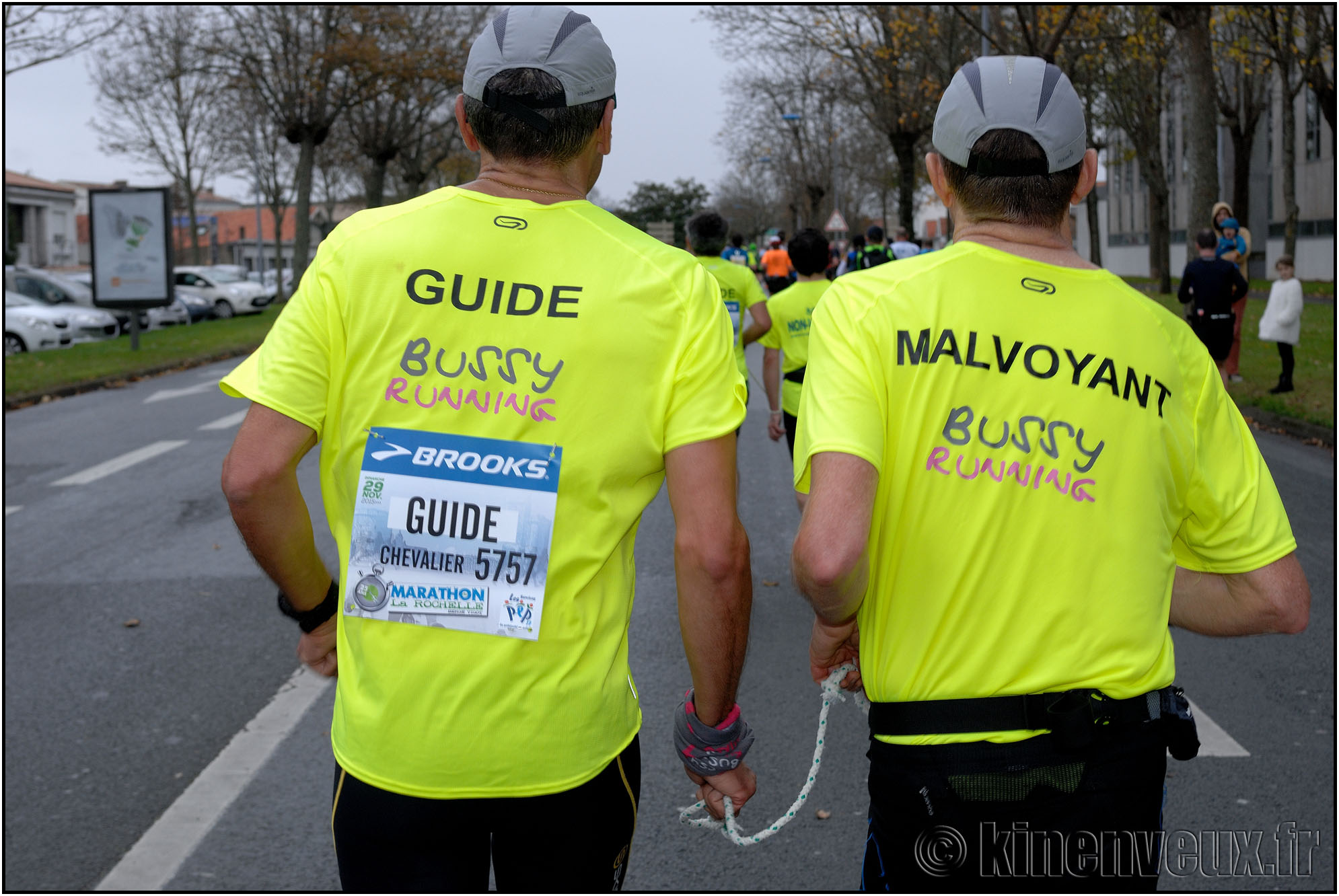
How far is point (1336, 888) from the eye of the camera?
3.61 meters

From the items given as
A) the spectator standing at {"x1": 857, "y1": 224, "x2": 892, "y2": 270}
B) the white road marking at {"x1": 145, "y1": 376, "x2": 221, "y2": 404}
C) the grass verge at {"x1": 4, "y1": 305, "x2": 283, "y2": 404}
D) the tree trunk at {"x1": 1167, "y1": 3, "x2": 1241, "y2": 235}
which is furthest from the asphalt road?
the spectator standing at {"x1": 857, "y1": 224, "x2": 892, "y2": 270}

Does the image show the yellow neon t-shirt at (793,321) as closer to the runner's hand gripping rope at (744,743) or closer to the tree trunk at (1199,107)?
the runner's hand gripping rope at (744,743)

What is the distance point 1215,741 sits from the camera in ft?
15.5

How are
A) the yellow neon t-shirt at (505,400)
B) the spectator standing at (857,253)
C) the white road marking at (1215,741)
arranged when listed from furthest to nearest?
the spectator standing at (857,253), the white road marking at (1215,741), the yellow neon t-shirt at (505,400)

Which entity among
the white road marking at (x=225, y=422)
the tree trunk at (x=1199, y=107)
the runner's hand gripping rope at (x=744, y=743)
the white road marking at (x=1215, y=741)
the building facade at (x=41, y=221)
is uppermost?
the building facade at (x=41, y=221)

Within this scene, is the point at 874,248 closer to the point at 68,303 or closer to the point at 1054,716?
the point at 68,303

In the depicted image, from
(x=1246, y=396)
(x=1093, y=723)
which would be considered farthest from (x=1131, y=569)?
(x=1246, y=396)

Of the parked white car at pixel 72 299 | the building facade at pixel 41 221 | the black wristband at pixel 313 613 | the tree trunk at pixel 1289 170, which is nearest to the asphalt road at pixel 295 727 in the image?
the black wristband at pixel 313 613

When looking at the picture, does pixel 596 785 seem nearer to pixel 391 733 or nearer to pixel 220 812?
pixel 391 733

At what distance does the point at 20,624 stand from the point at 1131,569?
5878 mm

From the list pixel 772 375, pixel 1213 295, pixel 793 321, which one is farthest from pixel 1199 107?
pixel 793 321

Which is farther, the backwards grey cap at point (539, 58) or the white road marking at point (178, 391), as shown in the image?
the white road marking at point (178, 391)

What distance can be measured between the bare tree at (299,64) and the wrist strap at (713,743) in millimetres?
36605

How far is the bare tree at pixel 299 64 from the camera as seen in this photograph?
36188mm
